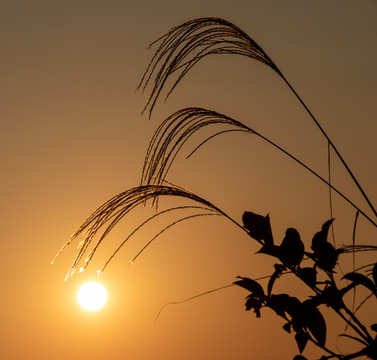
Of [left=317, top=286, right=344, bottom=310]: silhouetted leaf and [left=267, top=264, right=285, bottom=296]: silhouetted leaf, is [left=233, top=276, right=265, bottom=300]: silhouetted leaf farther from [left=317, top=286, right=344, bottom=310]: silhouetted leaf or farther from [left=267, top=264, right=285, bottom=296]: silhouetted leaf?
[left=317, top=286, right=344, bottom=310]: silhouetted leaf

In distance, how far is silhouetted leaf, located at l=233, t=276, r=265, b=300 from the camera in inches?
61.6

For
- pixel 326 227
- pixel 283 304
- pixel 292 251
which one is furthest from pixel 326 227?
pixel 283 304

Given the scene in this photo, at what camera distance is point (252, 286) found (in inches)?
61.9

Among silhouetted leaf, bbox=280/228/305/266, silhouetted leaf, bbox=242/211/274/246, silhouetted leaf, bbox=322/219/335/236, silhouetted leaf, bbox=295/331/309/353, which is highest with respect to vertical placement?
silhouetted leaf, bbox=242/211/274/246

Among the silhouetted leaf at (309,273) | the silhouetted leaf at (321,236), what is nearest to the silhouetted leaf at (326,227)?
the silhouetted leaf at (321,236)

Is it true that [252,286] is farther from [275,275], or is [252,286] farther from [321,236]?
[321,236]

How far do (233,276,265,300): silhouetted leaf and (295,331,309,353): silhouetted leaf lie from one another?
132 millimetres

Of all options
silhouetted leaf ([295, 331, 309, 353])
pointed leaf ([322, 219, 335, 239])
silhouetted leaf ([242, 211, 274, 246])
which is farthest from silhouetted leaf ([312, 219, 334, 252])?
silhouetted leaf ([295, 331, 309, 353])

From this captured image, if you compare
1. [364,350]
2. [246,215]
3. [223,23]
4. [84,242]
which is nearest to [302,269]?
[246,215]

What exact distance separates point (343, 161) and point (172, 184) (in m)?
0.41

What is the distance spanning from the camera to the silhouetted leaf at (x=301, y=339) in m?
→ 1.47

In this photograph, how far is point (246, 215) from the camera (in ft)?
5.21

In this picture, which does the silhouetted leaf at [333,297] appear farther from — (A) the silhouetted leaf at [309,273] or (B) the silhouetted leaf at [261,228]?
(B) the silhouetted leaf at [261,228]

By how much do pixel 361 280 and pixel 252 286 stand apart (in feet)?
1.05
